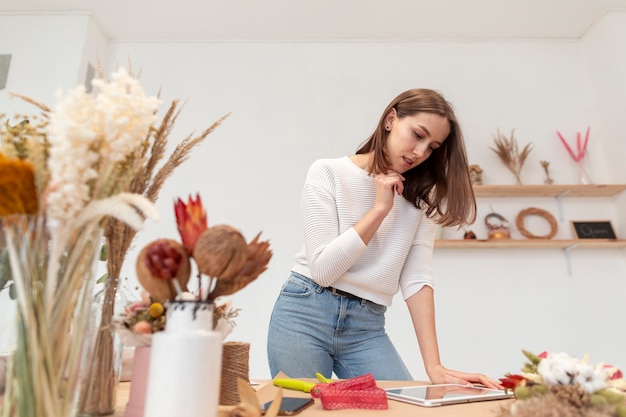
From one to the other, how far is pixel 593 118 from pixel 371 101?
1.45m

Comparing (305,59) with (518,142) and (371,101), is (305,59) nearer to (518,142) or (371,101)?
(371,101)

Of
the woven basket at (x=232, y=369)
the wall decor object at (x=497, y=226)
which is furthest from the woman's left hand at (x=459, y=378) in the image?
the wall decor object at (x=497, y=226)

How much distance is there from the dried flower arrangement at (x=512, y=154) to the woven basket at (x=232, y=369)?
2372 mm

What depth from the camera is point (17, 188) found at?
41 centimetres

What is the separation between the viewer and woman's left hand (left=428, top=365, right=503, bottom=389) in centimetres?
94

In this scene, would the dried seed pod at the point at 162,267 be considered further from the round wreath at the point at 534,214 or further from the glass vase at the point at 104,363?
the round wreath at the point at 534,214

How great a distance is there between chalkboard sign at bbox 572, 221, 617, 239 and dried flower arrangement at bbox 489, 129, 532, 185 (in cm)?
44

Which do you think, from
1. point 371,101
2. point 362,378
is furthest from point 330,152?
point 362,378

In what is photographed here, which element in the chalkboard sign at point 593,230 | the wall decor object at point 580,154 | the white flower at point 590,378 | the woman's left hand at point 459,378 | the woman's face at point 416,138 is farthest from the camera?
the wall decor object at point 580,154

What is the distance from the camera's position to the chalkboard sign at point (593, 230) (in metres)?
2.56

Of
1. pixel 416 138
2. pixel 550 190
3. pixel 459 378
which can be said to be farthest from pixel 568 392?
pixel 550 190

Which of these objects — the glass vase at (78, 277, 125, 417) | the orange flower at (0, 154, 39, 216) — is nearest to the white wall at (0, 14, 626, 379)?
the glass vase at (78, 277, 125, 417)

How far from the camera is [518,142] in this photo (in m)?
2.76

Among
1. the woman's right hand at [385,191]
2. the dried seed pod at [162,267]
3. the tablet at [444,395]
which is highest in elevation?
the woman's right hand at [385,191]
